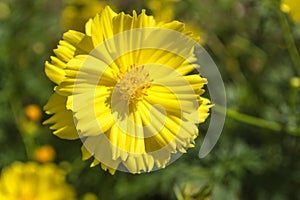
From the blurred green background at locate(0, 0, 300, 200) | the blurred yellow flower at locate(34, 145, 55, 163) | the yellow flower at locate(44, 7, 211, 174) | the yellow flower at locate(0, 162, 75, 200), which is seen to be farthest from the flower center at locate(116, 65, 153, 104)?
the blurred yellow flower at locate(34, 145, 55, 163)

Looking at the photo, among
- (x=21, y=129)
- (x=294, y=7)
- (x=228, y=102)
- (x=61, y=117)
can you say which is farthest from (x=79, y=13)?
(x=61, y=117)

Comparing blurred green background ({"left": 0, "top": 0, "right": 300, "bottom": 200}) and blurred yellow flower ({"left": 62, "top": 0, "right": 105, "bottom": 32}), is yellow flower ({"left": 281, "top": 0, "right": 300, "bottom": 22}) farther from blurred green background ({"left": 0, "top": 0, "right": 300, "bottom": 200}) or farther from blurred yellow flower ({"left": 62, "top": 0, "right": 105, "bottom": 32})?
blurred yellow flower ({"left": 62, "top": 0, "right": 105, "bottom": 32})

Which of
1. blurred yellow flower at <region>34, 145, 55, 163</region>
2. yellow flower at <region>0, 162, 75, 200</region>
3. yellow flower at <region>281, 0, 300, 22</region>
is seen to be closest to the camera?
yellow flower at <region>281, 0, 300, 22</region>

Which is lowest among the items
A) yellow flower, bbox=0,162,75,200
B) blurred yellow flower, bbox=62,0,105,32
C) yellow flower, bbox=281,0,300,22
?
yellow flower, bbox=0,162,75,200

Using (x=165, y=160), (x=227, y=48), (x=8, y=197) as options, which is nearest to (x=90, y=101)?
(x=165, y=160)

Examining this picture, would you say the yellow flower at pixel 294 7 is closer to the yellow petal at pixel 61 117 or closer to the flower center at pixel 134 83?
the flower center at pixel 134 83

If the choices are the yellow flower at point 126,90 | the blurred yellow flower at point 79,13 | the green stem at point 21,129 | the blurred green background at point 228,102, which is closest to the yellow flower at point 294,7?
the blurred green background at point 228,102

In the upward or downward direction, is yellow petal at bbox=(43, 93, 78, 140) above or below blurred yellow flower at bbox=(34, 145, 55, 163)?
above
